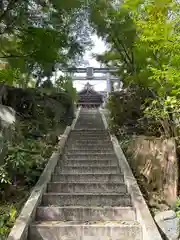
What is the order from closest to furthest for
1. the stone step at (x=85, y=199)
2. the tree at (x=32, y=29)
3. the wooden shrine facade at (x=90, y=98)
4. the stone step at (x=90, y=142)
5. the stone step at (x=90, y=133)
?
the stone step at (x=85, y=199), the tree at (x=32, y=29), the stone step at (x=90, y=142), the stone step at (x=90, y=133), the wooden shrine facade at (x=90, y=98)

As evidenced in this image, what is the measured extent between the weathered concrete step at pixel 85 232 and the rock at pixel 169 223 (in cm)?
34

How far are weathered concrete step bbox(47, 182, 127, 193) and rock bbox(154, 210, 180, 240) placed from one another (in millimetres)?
1073

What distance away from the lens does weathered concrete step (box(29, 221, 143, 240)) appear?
389cm

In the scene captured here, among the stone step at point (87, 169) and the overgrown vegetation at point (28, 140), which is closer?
the overgrown vegetation at point (28, 140)

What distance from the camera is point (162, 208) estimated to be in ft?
15.0

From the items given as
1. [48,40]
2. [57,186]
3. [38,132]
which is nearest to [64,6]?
[48,40]

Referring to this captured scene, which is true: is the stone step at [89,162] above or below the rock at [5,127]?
below

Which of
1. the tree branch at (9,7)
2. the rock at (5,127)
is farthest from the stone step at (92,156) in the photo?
the tree branch at (9,7)

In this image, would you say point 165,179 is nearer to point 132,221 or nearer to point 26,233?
point 132,221

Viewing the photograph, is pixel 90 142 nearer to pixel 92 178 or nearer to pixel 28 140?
pixel 28 140

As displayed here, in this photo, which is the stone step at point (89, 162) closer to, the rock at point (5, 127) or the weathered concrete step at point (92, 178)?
the weathered concrete step at point (92, 178)

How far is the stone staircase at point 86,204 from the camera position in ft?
12.9

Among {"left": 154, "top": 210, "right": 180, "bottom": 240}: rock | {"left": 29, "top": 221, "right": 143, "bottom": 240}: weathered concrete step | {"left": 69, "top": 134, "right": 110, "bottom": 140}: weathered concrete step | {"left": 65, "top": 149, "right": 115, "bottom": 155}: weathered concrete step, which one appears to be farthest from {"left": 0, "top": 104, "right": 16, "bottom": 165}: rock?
{"left": 69, "top": 134, "right": 110, "bottom": 140}: weathered concrete step

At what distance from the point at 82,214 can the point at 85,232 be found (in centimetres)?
38
